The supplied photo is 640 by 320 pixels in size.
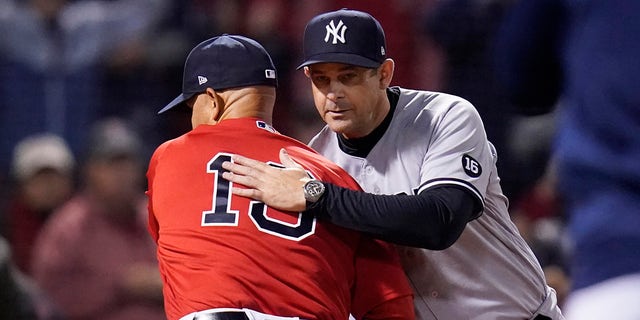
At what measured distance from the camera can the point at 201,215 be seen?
3121 mm

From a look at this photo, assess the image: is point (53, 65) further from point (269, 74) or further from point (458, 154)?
point (458, 154)

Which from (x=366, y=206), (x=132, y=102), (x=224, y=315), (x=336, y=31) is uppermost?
(x=336, y=31)

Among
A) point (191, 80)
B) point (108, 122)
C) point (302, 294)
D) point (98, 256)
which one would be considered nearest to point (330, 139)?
point (191, 80)

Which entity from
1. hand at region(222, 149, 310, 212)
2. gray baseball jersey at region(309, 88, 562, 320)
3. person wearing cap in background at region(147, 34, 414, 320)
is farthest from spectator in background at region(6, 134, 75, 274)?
hand at region(222, 149, 310, 212)

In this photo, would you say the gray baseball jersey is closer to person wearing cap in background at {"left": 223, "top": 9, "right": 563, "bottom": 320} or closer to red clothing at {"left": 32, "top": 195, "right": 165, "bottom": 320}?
person wearing cap in background at {"left": 223, "top": 9, "right": 563, "bottom": 320}

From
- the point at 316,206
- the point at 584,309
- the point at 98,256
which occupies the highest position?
the point at 584,309

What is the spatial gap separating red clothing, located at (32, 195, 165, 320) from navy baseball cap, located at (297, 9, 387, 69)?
297 cm

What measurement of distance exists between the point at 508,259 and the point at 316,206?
70cm

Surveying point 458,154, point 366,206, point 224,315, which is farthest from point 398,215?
point 224,315

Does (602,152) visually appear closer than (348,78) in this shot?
Yes

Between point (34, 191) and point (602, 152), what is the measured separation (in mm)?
4989

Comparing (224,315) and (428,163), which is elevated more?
(428,163)

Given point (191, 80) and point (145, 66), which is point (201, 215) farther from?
point (145, 66)

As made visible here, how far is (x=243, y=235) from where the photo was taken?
10.0 feet
